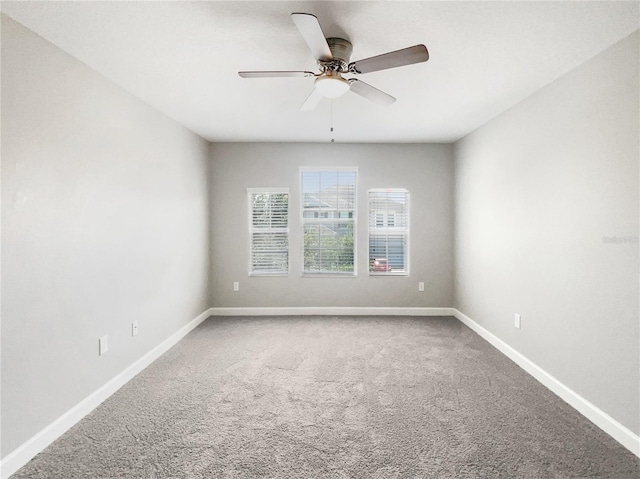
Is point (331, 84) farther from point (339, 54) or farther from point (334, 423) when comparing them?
point (334, 423)

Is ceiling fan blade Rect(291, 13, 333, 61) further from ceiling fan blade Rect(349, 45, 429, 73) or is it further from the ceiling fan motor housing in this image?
ceiling fan blade Rect(349, 45, 429, 73)

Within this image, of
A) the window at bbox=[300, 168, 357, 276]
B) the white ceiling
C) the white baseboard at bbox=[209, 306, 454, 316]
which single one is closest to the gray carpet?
the white baseboard at bbox=[209, 306, 454, 316]

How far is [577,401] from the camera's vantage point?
92.3 inches

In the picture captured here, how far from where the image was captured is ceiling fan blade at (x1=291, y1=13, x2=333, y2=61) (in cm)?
153

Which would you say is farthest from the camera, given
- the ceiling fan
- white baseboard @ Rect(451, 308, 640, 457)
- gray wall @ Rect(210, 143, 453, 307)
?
gray wall @ Rect(210, 143, 453, 307)

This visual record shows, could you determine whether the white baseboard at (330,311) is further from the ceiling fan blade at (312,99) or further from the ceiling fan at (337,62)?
the ceiling fan at (337,62)

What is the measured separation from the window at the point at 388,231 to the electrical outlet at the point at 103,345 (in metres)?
3.28

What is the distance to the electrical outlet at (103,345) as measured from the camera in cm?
251

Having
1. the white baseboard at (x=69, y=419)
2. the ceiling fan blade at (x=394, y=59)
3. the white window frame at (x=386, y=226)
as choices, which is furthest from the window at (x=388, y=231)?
the white baseboard at (x=69, y=419)

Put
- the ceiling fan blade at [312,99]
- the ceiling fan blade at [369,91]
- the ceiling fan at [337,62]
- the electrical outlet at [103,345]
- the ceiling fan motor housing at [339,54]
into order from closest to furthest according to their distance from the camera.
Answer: the ceiling fan at [337,62]
the ceiling fan motor housing at [339,54]
the ceiling fan blade at [369,91]
the ceiling fan blade at [312,99]
the electrical outlet at [103,345]

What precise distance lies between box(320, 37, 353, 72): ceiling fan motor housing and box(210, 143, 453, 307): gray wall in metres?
2.56

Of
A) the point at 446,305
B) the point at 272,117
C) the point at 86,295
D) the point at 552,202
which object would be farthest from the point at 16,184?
the point at 446,305

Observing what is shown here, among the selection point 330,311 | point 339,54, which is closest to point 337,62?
point 339,54

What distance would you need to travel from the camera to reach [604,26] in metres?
1.91
